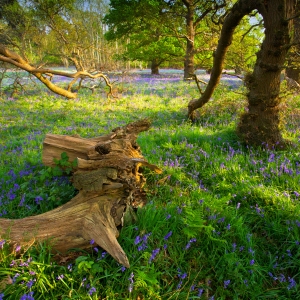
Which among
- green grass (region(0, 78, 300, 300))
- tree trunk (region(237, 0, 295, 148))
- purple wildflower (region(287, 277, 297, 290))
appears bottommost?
purple wildflower (region(287, 277, 297, 290))

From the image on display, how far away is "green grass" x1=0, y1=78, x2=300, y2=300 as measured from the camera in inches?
78.2

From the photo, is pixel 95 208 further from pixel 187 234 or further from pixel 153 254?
pixel 187 234

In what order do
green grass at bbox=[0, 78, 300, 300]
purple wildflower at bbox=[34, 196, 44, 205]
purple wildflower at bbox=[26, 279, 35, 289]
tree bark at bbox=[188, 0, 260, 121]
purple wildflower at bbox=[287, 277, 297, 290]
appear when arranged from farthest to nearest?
tree bark at bbox=[188, 0, 260, 121] < purple wildflower at bbox=[34, 196, 44, 205] < purple wildflower at bbox=[287, 277, 297, 290] < green grass at bbox=[0, 78, 300, 300] < purple wildflower at bbox=[26, 279, 35, 289]

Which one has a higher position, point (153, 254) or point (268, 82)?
point (268, 82)

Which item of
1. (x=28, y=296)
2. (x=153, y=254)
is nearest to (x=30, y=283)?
(x=28, y=296)

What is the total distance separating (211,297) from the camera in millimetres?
1963

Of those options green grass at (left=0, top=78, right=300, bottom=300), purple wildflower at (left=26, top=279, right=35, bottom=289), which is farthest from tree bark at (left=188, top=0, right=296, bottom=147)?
purple wildflower at (left=26, top=279, right=35, bottom=289)

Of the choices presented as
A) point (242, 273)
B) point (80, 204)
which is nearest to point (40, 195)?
point (80, 204)

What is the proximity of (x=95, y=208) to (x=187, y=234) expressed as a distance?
3.36 ft

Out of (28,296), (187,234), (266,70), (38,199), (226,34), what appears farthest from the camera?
(226,34)

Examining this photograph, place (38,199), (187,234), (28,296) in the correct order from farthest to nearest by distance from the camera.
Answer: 1. (38,199)
2. (187,234)
3. (28,296)

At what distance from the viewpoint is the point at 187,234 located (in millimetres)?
2396

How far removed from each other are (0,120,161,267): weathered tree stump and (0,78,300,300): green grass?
122mm

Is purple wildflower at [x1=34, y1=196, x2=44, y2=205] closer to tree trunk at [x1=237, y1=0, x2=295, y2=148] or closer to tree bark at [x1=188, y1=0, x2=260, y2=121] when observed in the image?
tree trunk at [x1=237, y1=0, x2=295, y2=148]
